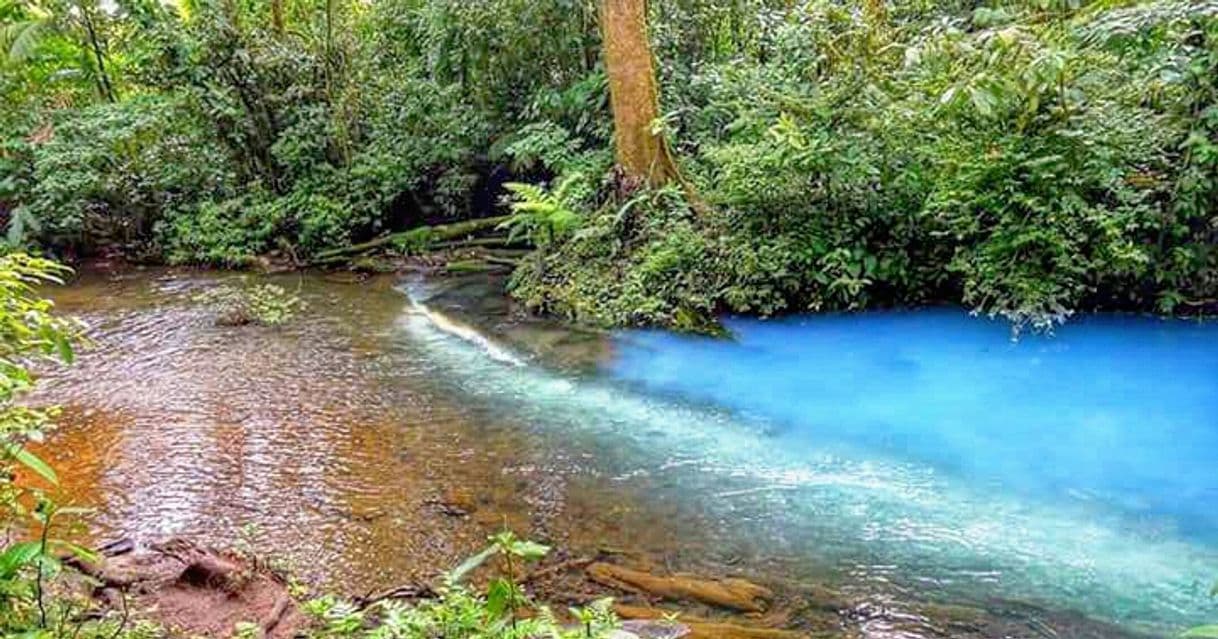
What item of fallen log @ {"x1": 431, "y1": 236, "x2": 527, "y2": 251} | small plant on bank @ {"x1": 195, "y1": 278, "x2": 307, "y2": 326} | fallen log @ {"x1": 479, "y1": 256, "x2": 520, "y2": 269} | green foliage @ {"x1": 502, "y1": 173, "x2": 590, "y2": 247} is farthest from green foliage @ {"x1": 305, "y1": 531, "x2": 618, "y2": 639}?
fallen log @ {"x1": 431, "y1": 236, "x2": 527, "y2": 251}

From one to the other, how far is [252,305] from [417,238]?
3015mm

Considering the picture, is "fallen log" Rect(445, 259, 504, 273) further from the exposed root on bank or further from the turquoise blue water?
the exposed root on bank

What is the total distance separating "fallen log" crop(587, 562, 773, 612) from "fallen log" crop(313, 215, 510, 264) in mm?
8168

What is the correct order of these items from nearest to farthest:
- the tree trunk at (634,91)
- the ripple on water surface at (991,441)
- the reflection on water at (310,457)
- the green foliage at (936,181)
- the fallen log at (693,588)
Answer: the fallen log at (693,588) → the ripple on water surface at (991,441) → the reflection on water at (310,457) → the green foliage at (936,181) → the tree trunk at (634,91)

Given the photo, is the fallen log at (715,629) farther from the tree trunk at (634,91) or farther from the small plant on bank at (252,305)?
the small plant on bank at (252,305)

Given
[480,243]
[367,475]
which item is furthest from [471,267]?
[367,475]

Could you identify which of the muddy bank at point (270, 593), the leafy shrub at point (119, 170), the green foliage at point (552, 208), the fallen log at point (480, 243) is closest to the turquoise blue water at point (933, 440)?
the muddy bank at point (270, 593)

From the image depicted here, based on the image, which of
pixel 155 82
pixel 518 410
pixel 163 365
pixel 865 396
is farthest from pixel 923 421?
pixel 155 82

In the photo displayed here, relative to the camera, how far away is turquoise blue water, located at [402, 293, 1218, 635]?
347cm

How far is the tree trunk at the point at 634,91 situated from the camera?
8305 millimetres

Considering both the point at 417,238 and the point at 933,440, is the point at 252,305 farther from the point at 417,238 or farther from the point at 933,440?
the point at 933,440

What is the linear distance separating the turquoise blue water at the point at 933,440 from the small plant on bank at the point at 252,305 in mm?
2143

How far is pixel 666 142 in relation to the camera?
855 centimetres

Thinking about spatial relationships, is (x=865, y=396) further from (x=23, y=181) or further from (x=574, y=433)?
(x=23, y=181)
